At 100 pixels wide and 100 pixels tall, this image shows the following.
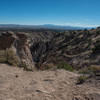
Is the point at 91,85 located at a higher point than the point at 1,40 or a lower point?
lower

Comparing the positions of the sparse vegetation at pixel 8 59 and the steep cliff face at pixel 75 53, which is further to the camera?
the steep cliff face at pixel 75 53

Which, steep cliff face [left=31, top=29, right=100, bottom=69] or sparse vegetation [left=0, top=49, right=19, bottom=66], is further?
steep cliff face [left=31, top=29, right=100, bottom=69]

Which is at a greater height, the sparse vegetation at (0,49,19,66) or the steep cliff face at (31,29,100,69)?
the sparse vegetation at (0,49,19,66)

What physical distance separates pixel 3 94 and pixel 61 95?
1956mm

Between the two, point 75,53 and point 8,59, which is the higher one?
point 8,59

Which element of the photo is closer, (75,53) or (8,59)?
(8,59)

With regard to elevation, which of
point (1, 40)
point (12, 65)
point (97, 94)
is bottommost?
point (12, 65)

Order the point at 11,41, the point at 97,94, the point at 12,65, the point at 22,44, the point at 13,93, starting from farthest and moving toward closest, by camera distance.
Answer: the point at 22,44
the point at 11,41
the point at 12,65
the point at 13,93
the point at 97,94

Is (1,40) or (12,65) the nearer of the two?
(12,65)

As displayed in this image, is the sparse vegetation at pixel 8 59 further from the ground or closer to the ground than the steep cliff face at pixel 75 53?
further from the ground

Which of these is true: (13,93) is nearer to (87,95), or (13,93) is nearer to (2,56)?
(87,95)

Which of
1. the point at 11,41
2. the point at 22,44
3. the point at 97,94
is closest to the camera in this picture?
the point at 97,94

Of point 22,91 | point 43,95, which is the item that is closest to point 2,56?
point 22,91

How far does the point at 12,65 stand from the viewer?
8.84m
